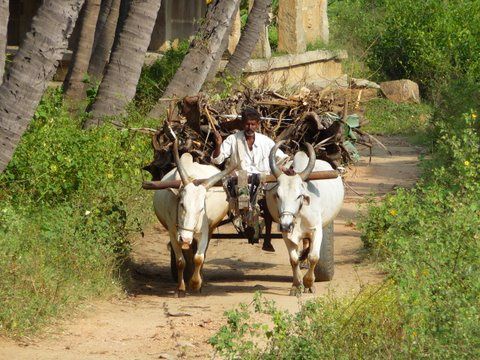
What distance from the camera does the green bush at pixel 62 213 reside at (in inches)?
335

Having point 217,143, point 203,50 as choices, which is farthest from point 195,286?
point 203,50

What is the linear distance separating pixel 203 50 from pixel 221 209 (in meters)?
4.90

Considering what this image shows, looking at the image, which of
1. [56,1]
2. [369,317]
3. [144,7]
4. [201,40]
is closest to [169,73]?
[201,40]

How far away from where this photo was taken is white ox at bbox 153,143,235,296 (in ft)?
31.1

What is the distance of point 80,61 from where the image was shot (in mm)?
16156

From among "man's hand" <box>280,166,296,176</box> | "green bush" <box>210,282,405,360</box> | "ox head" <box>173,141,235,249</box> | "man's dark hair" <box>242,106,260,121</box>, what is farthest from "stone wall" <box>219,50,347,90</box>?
"green bush" <box>210,282,405,360</box>

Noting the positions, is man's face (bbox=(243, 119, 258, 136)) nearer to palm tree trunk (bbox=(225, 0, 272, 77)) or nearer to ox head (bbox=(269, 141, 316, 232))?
ox head (bbox=(269, 141, 316, 232))

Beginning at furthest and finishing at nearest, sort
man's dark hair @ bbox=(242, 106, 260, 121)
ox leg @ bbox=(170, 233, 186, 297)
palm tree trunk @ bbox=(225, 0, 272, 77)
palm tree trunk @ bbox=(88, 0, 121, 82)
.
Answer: palm tree trunk @ bbox=(225, 0, 272, 77)
palm tree trunk @ bbox=(88, 0, 121, 82)
man's dark hair @ bbox=(242, 106, 260, 121)
ox leg @ bbox=(170, 233, 186, 297)

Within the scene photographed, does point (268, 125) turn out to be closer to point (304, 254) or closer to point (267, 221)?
point (267, 221)

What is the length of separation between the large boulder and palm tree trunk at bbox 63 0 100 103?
10625 mm

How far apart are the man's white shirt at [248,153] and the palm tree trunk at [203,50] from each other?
423cm

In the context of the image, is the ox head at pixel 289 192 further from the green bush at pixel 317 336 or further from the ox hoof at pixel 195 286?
the green bush at pixel 317 336

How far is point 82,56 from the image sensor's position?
16.2m

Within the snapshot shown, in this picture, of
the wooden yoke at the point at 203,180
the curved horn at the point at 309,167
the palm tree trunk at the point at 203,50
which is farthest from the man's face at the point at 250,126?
the palm tree trunk at the point at 203,50
